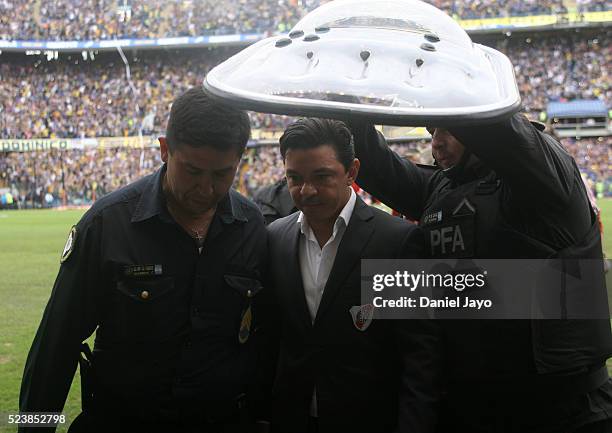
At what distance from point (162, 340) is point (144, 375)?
0.13 metres

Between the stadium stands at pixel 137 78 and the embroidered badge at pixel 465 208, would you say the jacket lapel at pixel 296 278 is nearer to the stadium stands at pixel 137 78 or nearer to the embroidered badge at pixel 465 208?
the embroidered badge at pixel 465 208

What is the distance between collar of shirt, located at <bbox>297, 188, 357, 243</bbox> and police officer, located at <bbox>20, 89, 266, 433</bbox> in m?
0.31

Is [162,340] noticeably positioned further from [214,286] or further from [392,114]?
[392,114]

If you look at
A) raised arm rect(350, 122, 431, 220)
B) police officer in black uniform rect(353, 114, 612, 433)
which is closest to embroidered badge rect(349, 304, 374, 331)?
police officer in black uniform rect(353, 114, 612, 433)

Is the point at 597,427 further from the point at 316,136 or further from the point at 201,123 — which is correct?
the point at 201,123

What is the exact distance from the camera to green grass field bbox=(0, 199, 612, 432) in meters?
4.91

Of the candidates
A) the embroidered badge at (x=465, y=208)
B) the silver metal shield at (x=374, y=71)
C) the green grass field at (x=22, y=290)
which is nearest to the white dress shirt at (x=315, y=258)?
the embroidered badge at (x=465, y=208)

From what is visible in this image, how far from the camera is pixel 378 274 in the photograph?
2.30 metres

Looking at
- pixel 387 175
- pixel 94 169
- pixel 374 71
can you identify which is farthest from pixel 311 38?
pixel 94 169

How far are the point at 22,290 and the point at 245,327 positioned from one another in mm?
7818

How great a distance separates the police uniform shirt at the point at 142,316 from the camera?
211 centimetres

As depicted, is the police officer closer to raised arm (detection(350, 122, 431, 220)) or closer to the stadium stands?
raised arm (detection(350, 122, 431, 220))

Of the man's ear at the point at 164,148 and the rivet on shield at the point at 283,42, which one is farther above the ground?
the rivet on shield at the point at 283,42

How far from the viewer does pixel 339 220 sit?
93.4 inches
